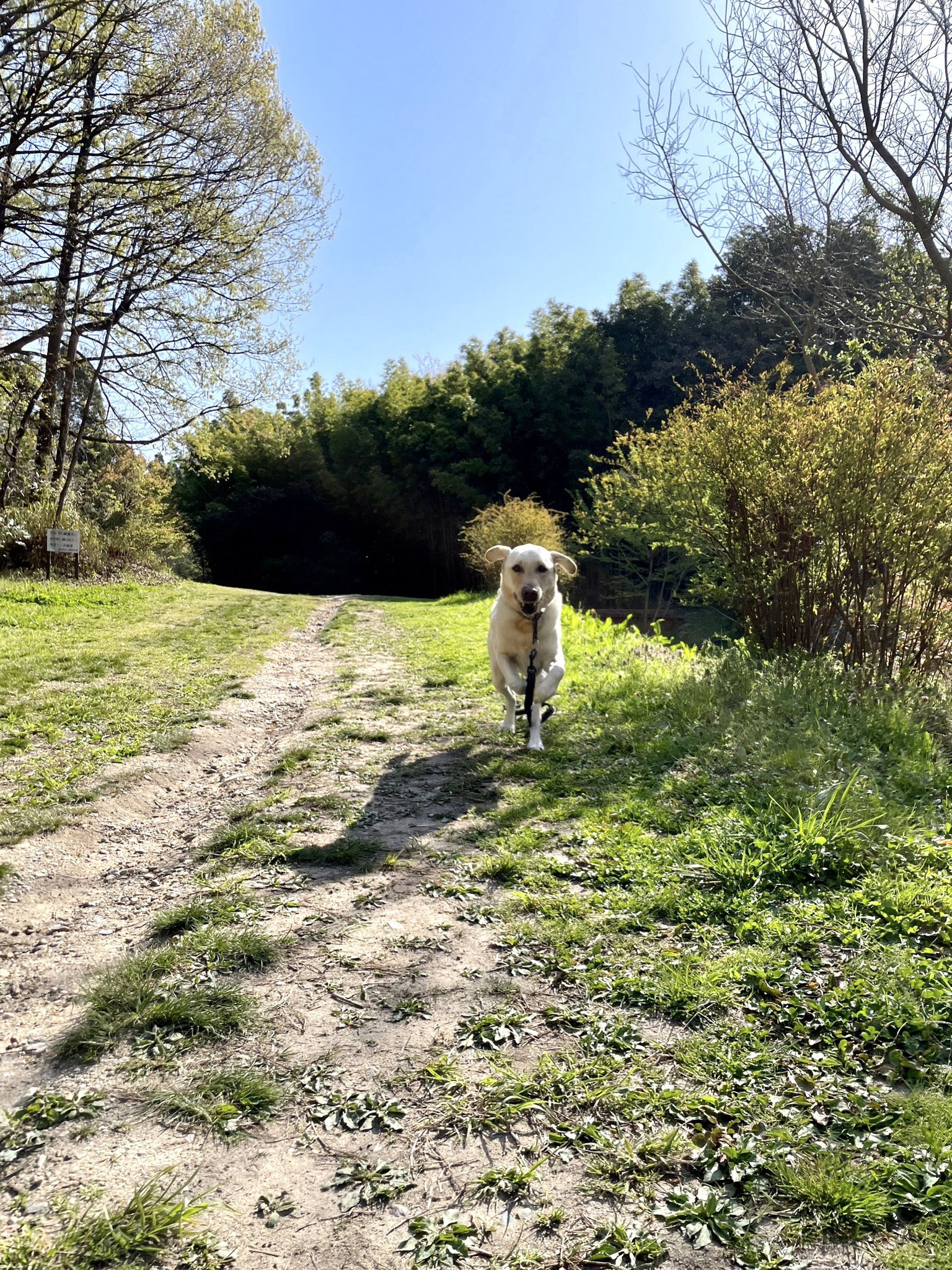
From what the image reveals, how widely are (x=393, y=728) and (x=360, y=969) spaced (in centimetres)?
323

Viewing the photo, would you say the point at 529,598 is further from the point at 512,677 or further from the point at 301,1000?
the point at 301,1000

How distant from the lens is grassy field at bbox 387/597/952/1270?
1.68 m

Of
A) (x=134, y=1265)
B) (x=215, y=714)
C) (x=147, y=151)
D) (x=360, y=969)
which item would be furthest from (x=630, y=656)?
(x=147, y=151)

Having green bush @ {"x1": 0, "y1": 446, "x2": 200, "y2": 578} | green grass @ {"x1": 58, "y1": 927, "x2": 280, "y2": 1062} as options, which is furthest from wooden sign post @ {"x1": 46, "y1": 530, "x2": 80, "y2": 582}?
green grass @ {"x1": 58, "y1": 927, "x2": 280, "y2": 1062}

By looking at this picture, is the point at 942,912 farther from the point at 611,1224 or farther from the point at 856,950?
the point at 611,1224

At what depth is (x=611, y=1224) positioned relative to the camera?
158cm

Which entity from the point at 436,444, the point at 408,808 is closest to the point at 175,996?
the point at 408,808

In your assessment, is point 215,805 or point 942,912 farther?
point 215,805

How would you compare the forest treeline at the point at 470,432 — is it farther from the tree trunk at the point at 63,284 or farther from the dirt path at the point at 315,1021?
the dirt path at the point at 315,1021

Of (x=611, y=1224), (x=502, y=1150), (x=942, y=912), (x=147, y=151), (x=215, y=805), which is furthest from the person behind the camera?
(x=147, y=151)

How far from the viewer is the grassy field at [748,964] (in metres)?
1.68

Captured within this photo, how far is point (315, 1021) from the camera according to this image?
2.28 meters

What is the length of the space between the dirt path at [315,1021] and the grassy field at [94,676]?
411 mm

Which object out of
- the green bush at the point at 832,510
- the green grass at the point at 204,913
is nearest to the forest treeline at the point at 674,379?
the green bush at the point at 832,510
